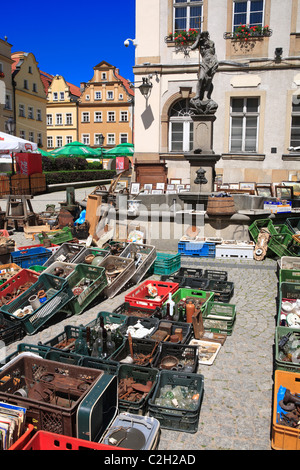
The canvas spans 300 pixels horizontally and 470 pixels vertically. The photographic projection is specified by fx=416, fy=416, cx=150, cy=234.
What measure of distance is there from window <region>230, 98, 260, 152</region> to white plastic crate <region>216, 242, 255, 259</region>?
29.5 ft

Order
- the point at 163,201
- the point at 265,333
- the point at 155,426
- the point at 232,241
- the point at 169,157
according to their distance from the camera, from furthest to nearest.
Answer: the point at 169,157, the point at 163,201, the point at 232,241, the point at 265,333, the point at 155,426

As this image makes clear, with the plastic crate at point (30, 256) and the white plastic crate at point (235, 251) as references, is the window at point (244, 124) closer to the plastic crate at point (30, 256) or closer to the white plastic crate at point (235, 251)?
the white plastic crate at point (235, 251)

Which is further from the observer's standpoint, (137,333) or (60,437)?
(137,333)

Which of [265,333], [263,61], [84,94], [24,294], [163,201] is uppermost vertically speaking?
[84,94]

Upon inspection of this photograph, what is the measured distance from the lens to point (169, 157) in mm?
18516

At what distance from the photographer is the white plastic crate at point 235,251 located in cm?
991

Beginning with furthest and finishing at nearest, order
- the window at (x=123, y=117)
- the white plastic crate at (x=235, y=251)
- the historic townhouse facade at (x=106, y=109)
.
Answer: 1. the window at (x=123, y=117)
2. the historic townhouse facade at (x=106, y=109)
3. the white plastic crate at (x=235, y=251)

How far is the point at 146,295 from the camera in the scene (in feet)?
23.8

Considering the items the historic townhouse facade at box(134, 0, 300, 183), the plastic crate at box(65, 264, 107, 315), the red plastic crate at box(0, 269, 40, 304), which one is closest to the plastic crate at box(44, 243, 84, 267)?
the plastic crate at box(65, 264, 107, 315)

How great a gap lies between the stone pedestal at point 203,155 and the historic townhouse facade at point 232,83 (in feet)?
16.9

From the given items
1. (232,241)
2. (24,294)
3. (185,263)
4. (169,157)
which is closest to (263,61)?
(169,157)

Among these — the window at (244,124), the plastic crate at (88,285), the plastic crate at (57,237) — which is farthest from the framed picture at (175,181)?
the plastic crate at (88,285)

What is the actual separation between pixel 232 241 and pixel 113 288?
4.03 meters
